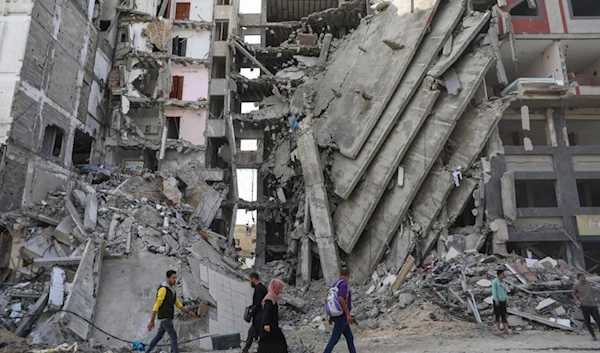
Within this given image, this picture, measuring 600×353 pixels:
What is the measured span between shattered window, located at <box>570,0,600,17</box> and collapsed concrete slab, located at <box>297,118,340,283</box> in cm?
1328

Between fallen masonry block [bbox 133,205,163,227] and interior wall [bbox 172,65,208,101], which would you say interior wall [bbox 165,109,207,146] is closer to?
interior wall [bbox 172,65,208,101]

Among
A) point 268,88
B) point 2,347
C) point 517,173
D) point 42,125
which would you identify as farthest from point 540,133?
point 42,125

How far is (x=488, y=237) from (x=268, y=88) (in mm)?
16324

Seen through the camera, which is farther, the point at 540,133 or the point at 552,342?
the point at 540,133

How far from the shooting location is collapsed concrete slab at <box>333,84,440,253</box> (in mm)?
15328

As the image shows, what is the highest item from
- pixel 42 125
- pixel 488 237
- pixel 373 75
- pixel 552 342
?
pixel 373 75

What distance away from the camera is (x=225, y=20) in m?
25.1

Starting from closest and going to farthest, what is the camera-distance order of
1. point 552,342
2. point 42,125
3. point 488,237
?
point 552,342 → point 488,237 → point 42,125

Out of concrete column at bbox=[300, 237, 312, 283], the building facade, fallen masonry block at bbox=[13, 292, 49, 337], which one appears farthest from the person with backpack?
concrete column at bbox=[300, 237, 312, 283]

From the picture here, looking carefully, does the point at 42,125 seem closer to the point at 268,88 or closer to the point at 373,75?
the point at 268,88

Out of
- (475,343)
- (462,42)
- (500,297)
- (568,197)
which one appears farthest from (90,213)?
(568,197)

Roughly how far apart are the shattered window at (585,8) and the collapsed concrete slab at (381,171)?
844cm

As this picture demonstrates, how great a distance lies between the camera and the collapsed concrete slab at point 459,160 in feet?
47.9

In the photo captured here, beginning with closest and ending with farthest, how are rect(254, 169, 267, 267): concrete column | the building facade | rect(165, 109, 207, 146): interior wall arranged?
the building facade
rect(254, 169, 267, 267): concrete column
rect(165, 109, 207, 146): interior wall
